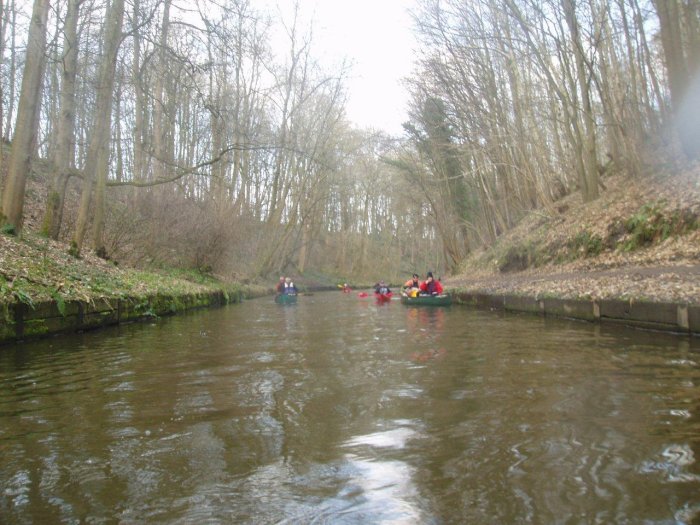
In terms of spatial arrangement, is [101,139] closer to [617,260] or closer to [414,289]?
[414,289]

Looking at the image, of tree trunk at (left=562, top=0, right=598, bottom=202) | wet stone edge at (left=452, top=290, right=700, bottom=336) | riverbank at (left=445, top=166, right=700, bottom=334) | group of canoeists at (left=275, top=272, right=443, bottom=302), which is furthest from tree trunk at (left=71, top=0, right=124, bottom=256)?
tree trunk at (left=562, top=0, right=598, bottom=202)

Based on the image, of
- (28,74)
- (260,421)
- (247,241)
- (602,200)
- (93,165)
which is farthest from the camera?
(247,241)

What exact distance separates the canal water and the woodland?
24.5 feet

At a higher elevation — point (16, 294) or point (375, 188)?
point (375, 188)

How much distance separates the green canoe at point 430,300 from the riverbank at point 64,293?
7109 mm

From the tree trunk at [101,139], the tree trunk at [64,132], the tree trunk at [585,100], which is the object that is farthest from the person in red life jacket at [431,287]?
the tree trunk at [64,132]

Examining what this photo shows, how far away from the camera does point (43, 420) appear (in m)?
3.84

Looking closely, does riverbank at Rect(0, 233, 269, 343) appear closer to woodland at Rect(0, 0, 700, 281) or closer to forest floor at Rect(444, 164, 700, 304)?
woodland at Rect(0, 0, 700, 281)

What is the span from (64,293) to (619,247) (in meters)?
12.2

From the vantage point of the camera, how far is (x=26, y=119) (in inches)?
→ 406

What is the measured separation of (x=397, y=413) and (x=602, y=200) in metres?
14.9

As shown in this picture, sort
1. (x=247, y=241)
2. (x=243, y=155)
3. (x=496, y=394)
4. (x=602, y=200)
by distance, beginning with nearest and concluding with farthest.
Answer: (x=496, y=394), (x=602, y=200), (x=247, y=241), (x=243, y=155)

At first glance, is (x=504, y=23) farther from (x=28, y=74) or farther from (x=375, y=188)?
(x=375, y=188)

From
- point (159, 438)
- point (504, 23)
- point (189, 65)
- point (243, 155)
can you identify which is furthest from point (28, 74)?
point (243, 155)
